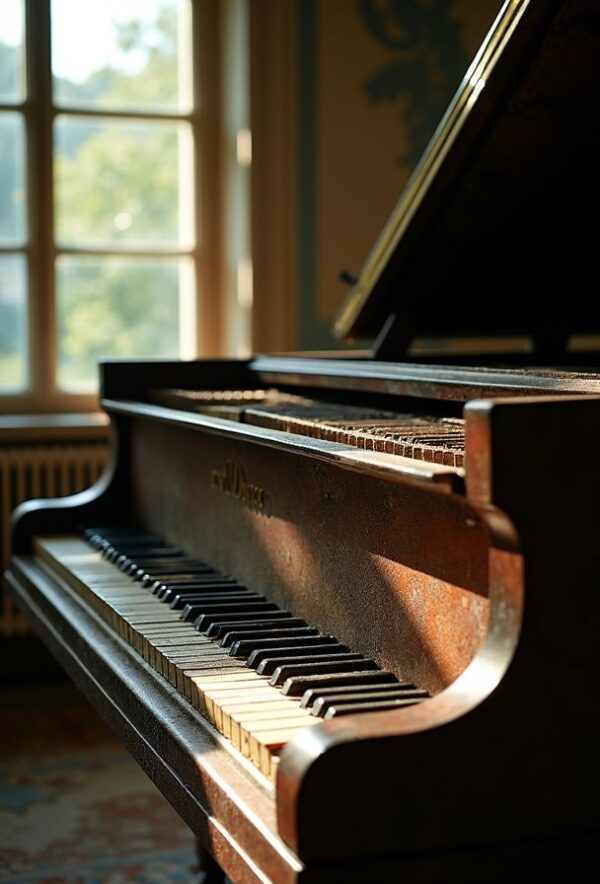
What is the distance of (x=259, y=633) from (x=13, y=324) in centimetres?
330

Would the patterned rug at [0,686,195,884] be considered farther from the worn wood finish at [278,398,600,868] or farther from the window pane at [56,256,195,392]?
the worn wood finish at [278,398,600,868]

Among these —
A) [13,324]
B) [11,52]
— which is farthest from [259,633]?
[11,52]

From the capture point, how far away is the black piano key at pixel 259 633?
1907mm

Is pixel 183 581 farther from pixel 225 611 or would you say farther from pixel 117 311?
pixel 117 311

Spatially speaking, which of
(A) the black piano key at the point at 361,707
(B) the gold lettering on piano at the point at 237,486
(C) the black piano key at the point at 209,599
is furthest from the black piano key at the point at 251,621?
(A) the black piano key at the point at 361,707

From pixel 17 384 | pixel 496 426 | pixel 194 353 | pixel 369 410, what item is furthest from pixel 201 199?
pixel 496 426

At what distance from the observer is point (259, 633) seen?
1.93 m

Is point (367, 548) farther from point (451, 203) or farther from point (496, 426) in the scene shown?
point (451, 203)

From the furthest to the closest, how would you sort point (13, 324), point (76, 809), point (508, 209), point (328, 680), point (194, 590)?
point (13, 324) → point (76, 809) → point (508, 209) → point (194, 590) → point (328, 680)

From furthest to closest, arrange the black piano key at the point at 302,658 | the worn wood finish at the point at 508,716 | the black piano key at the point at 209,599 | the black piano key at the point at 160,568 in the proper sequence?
1. the black piano key at the point at 160,568
2. the black piano key at the point at 209,599
3. the black piano key at the point at 302,658
4. the worn wood finish at the point at 508,716

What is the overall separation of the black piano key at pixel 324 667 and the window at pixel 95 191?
11.2 feet

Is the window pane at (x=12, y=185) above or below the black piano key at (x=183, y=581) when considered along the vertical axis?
above

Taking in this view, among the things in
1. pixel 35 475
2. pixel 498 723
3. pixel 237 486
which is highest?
pixel 237 486

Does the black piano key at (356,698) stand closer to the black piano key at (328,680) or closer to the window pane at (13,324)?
the black piano key at (328,680)
